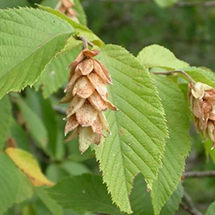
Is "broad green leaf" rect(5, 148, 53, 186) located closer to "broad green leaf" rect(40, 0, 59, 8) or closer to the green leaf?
"broad green leaf" rect(40, 0, 59, 8)

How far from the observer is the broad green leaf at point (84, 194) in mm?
1831

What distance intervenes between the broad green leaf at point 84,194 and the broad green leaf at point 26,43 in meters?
0.70

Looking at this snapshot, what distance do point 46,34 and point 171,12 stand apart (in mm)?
4676

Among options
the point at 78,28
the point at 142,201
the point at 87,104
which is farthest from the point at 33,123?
the point at 87,104

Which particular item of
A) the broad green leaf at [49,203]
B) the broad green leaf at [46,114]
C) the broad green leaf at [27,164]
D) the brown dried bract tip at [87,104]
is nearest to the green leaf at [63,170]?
the broad green leaf at [46,114]

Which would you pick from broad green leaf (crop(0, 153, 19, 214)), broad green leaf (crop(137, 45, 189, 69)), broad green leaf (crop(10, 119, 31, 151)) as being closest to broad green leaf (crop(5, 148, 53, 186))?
broad green leaf (crop(0, 153, 19, 214))

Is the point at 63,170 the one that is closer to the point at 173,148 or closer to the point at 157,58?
the point at 157,58

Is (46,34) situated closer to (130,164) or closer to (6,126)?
(130,164)

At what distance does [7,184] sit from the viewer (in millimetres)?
1996

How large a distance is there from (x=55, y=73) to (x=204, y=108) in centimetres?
98

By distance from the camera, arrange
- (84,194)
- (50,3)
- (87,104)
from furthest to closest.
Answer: (50,3) < (84,194) < (87,104)

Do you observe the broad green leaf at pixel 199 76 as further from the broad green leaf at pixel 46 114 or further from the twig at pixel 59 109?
the twig at pixel 59 109

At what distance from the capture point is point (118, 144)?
135 cm

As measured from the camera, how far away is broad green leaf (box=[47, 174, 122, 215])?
72.1 inches
